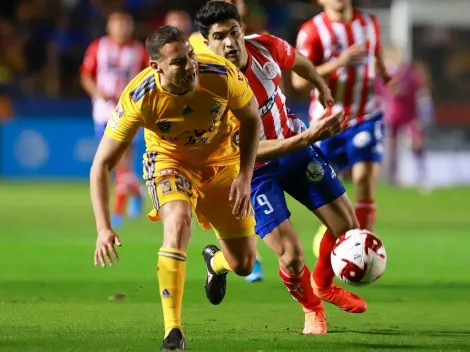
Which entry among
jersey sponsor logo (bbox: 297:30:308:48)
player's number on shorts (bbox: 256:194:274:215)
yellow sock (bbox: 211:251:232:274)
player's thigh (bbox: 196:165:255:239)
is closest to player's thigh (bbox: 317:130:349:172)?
jersey sponsor logo (bbox: 297:30:308:48)

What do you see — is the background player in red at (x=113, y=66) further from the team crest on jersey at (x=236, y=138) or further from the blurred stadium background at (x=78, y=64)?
the team crest on jersey at (x=236, y=138)

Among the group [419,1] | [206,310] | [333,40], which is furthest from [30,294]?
[419,1]

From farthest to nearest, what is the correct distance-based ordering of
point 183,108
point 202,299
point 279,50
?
point 202,299
point 279,50
point 183,108

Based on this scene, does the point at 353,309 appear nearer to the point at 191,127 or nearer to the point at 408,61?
the point at 191,127

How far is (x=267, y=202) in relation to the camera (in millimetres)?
7121

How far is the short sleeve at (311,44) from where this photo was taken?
30.4ft

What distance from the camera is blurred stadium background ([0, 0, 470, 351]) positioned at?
6.66 meters

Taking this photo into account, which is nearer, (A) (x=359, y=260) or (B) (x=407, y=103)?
(A) (x=359, y=260)

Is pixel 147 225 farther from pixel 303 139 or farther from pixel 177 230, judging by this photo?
pixel 177 230

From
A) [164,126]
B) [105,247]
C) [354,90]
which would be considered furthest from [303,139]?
[354,90]

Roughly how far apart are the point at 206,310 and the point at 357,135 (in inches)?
92.3

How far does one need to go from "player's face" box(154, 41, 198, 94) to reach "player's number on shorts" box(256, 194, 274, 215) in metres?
1.35

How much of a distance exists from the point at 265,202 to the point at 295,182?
259 mm

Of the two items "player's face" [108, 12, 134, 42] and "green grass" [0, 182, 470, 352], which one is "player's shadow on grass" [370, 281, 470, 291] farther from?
"player's face" [108, 12, 134, 42]
